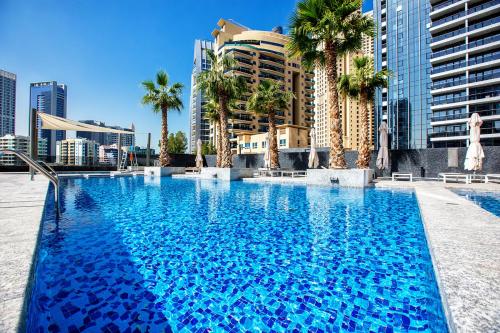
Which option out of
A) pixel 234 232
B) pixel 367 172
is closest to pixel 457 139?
pixel 367 172

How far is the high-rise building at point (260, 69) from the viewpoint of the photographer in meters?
69.9

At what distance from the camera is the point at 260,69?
74562mm

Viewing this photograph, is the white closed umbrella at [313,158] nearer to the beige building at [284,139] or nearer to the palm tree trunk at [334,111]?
the palm tree trunk at [334,111]

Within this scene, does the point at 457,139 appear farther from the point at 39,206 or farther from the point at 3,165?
the point at 3,165

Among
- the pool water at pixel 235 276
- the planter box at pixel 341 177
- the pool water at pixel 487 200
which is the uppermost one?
the planter box at pixel 341 177

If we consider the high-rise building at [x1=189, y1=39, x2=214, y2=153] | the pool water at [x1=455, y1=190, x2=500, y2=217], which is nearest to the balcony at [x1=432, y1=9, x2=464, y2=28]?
the pool water at [x1=455, y1=190, x2=500, y2=217]

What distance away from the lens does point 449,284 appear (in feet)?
7.40

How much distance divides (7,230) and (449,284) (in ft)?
17.8

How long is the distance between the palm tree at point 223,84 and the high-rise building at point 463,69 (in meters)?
44.7

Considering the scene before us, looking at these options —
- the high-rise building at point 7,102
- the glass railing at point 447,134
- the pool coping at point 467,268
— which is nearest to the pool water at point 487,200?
the pool coping at point 467,268

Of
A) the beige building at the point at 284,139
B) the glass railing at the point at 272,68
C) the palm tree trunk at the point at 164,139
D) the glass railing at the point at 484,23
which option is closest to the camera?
the palm tree trunk at the point at 164,139

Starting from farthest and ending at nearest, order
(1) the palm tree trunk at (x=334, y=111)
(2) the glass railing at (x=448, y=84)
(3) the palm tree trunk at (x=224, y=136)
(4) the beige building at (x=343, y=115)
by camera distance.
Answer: (4) the beige building at (x=343, y=115)
(2) the glass railing at (x=448, y=84)
(3) the palm tree trunk at (x=224, y=136)
(1) the palm tree trunk at (x=334, y=111)

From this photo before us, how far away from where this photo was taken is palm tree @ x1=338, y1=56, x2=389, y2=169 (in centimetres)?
1684

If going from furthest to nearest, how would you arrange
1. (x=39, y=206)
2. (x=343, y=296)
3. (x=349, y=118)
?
(x=349, y=118) → (x=39, y=206) → (x=343, y=296)
